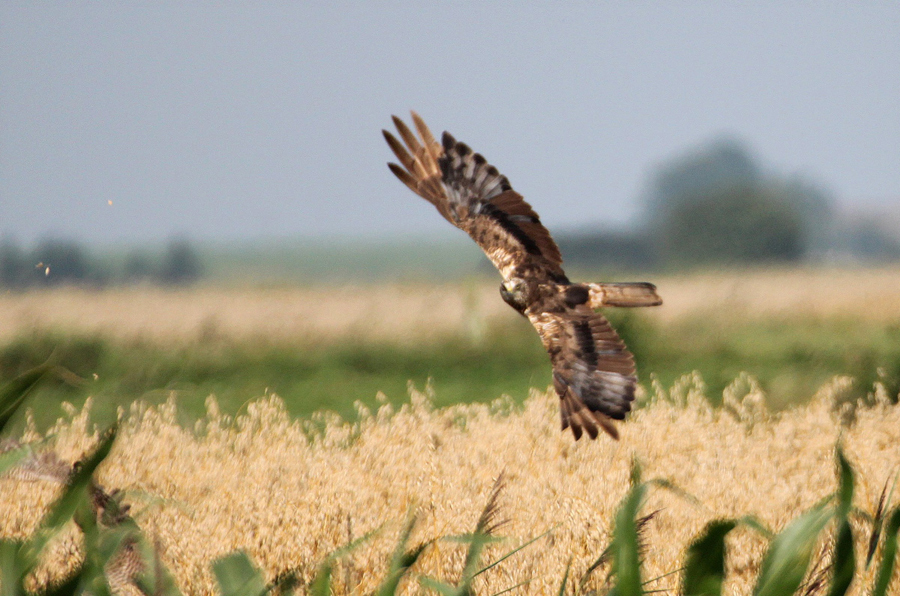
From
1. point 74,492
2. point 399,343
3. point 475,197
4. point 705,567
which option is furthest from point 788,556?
point 399,343

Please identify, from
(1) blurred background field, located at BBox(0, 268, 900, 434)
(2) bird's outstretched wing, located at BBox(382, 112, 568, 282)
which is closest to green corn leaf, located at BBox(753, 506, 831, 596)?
(2) bird's outstretched wing, located at BBox(382, 112, 568, 282)

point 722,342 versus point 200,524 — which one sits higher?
point 722,342

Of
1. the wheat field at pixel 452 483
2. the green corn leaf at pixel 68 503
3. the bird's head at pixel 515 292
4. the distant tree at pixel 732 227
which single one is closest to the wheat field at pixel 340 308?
the bird's head at pixel 515 292

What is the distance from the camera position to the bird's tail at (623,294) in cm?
434

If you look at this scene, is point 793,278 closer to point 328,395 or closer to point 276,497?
point 328,395

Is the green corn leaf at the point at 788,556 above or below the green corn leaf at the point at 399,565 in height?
above

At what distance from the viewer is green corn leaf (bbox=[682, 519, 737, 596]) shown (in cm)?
207

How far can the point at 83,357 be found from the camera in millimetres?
9039

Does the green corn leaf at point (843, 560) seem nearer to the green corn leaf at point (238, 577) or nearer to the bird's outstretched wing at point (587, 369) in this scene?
the green corn leaf at point (238, 577)

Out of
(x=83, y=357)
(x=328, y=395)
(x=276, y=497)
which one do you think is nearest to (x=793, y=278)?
(x=328, y=395)

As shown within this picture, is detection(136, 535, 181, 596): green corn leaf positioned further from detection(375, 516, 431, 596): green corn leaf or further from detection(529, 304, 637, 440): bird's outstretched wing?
detection(529, 304, 637, 440): bird's outstretched wing

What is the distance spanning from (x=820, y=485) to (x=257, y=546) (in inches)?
91.3

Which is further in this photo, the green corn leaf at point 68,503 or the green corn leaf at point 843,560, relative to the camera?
the green corn leaf at point 843,560

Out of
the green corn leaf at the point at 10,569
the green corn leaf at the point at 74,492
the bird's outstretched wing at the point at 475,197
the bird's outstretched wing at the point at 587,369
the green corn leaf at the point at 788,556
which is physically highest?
the bird's outstretched wing at the point at 475,197
